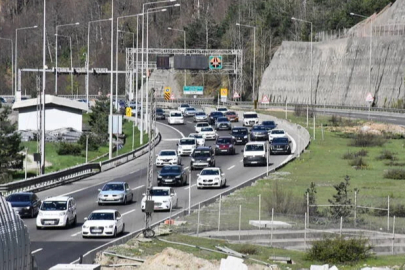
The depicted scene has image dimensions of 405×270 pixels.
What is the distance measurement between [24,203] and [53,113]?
54011 mm

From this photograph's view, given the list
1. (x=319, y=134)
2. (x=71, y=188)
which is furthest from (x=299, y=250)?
(x=319, y=134)

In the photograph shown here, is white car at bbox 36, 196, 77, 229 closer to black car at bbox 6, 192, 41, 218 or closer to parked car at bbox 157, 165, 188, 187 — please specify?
black car at bbox 6, 192, 41, 218

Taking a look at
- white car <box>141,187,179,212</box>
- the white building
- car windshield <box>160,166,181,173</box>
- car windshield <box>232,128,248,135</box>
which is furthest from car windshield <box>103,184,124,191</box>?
the white building

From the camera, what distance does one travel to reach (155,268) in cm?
3500

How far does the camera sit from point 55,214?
47125 millimetres

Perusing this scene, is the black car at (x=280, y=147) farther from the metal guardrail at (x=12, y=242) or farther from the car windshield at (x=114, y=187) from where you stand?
the metal guardrail at (x=12, y=242)

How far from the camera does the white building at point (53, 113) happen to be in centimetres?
10350

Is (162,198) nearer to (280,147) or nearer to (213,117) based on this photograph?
(280,147)

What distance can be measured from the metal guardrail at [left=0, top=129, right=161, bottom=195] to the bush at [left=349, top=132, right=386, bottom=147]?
16.7 meters

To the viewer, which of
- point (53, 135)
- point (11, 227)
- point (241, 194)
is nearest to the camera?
point (11, 227)

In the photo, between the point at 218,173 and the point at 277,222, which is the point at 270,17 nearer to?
the point at 218,173

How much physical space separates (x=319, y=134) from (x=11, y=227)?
6639 cm

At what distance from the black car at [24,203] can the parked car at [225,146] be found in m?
30.0

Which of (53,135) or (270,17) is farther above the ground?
(270,17)
